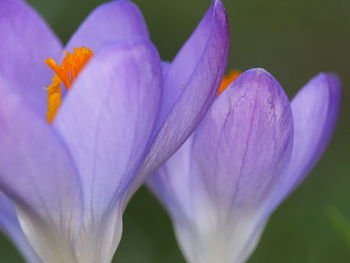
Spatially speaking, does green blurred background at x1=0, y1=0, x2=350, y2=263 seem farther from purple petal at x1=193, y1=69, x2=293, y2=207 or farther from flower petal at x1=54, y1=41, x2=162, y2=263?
flower petal at x1=54, y1=41, x2=162, y2=263

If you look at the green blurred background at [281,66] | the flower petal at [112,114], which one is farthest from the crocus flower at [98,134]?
the green blurred background at [281,66]

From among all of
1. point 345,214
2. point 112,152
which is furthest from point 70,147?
point 345,214

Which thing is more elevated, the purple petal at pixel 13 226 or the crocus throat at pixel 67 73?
the crocus throat at pixel 67 73

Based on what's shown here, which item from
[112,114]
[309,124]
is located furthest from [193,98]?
[309,124]

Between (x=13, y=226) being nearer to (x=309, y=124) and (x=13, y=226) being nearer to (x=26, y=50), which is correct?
(x=26, y=50)

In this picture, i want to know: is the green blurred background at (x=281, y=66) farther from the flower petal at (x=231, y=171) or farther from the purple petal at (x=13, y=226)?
the purple petal at (x=13, y=226)

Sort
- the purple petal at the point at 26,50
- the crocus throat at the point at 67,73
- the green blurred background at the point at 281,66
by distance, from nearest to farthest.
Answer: the crocus throat at the point at 67,73 < the purple petal at the point at 26,50 < the green blurred background at the point at 281,66
